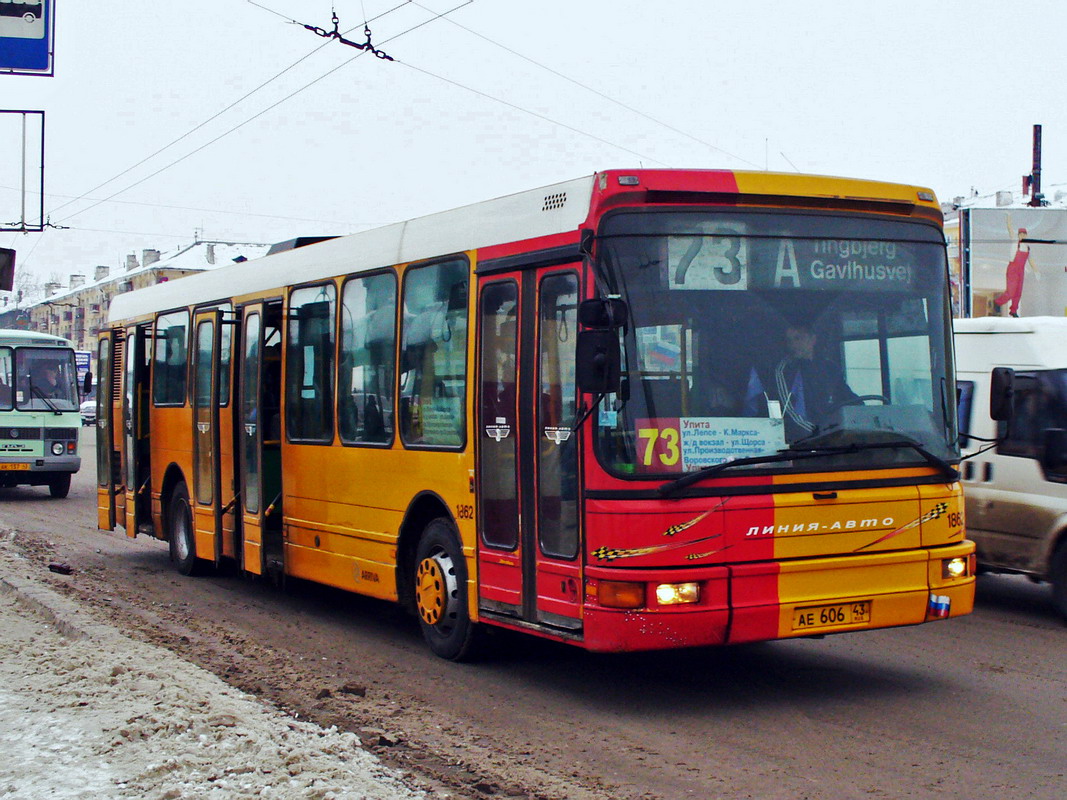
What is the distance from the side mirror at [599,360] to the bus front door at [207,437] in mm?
6759

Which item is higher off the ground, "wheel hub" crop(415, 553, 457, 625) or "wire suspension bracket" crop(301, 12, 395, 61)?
"wire suspension bracket" crop(301, 12, 395, 61)

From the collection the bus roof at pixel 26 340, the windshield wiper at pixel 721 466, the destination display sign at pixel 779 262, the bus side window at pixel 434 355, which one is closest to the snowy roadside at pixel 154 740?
the windshield wiper at pixel 721 466

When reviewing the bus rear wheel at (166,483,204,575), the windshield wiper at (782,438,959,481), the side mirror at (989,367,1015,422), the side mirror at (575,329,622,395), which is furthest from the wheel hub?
the bus rear wheel at (166,483,204,575)

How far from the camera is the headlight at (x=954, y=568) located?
754 cm

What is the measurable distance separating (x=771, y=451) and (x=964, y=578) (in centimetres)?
149

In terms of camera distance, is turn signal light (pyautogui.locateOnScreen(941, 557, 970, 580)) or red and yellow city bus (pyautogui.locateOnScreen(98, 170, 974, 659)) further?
turn signal light (pyautogui.locateOnScreen(941, 557, 970, 580))

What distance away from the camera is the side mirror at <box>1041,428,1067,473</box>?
→ 10531 mm

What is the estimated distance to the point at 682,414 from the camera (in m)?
7.04

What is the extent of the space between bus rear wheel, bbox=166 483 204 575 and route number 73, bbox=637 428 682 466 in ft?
25.6

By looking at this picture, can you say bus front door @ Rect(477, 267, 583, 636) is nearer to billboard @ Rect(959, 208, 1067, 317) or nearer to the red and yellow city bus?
the red and yellow city bus

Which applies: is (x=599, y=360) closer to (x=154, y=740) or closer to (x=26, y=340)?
(x=154, y=740)

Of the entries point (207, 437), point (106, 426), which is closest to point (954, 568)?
point (207, 437)

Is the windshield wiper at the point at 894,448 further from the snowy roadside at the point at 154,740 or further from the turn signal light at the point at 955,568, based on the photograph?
the snowy roadside at the point at 154,740

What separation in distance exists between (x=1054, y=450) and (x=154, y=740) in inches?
294
